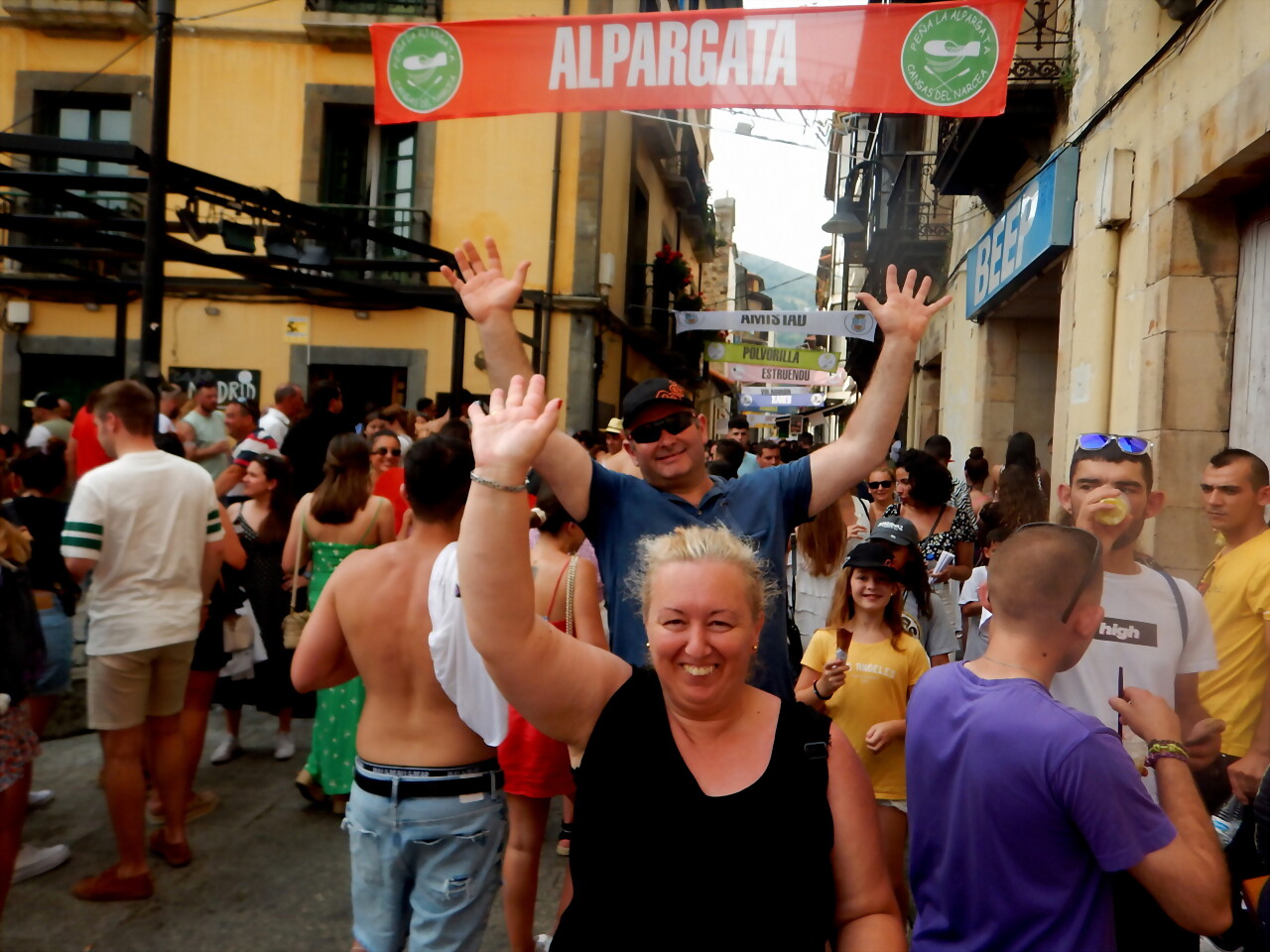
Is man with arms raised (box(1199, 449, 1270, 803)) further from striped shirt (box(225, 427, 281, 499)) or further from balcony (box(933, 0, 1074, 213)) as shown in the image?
striped shirt (box(225, 427, 281, 499))

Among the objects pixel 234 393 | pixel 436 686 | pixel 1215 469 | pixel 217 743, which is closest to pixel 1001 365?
pixel 1215 469

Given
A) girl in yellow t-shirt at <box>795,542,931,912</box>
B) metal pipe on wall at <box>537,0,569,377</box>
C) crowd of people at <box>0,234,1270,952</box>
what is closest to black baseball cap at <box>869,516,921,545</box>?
crowd of people at <box>0,234,1270,952</box>

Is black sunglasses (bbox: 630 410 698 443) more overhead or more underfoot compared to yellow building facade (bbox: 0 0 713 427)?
more underfoot

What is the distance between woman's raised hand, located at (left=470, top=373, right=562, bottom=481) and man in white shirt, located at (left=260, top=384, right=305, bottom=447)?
22.3ft

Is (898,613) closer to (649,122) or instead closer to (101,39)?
(101,39)

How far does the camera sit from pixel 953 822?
6.52 feet

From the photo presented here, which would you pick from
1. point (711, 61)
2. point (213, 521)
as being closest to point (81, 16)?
point (711, 61)

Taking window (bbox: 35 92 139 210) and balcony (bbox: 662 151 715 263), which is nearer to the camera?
window (bbox: 35 92 139 210)

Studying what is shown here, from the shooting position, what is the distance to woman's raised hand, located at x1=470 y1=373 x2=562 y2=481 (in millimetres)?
1745

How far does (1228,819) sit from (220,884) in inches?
149

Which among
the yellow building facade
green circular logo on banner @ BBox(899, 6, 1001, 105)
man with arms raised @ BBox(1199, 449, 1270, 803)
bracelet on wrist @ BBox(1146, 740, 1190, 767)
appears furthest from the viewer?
the yellow building facade

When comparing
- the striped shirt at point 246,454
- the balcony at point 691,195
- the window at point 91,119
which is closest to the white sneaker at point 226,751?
the striped shirt at point 246,454

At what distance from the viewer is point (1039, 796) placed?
1.87m

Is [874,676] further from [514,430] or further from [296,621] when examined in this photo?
[296,621]
